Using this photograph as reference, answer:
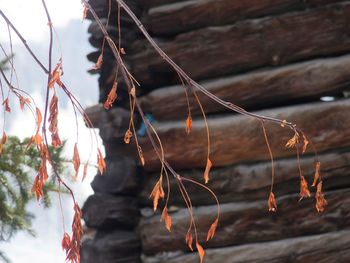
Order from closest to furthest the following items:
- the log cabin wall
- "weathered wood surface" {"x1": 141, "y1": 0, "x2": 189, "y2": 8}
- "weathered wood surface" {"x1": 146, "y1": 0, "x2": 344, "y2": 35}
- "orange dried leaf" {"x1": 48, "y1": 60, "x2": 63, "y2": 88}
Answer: "orange dried leaf" {"x1": 48, "y1": 60, "x2": 63, "y2": 88} < the log cabin wall < "weathered wood surface" {"x1": 146, "y1": 0, "x2": 344, "y2": 35} < "weathered wood surface" {"x1": 141, "y1": 0, "x2": 189, "y2": 8}

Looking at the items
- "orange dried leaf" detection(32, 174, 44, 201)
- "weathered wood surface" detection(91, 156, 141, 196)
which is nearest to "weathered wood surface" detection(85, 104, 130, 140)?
"weathered wood surface" detection(91, 156, 141, 196)

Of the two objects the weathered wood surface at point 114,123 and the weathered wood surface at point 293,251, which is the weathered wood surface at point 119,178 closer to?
the weathered wood surface at point 114,123

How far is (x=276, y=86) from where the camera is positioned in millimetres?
2855

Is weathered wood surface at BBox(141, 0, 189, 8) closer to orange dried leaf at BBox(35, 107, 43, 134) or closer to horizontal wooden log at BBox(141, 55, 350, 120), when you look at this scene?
horizontal wooden log at BBox(141, 55, 350, 120)

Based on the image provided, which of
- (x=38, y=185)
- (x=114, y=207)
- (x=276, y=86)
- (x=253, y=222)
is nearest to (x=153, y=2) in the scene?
(x=276, y=86)

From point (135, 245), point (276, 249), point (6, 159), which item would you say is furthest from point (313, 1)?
point (6, 159)

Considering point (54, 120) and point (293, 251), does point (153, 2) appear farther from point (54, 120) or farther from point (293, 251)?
point (54, 120)

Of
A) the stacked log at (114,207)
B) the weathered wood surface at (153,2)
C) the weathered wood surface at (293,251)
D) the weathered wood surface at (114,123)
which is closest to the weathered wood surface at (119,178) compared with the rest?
the stacked log at (114,207)

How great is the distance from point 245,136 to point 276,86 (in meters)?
0.26

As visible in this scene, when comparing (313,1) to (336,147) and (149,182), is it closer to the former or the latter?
(336,147)

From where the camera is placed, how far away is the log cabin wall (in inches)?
106

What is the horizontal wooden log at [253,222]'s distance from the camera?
265 cm

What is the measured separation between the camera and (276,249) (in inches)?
106

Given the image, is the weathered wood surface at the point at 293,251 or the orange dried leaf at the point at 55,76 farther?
the weathered wood surface at the point at 293,251
